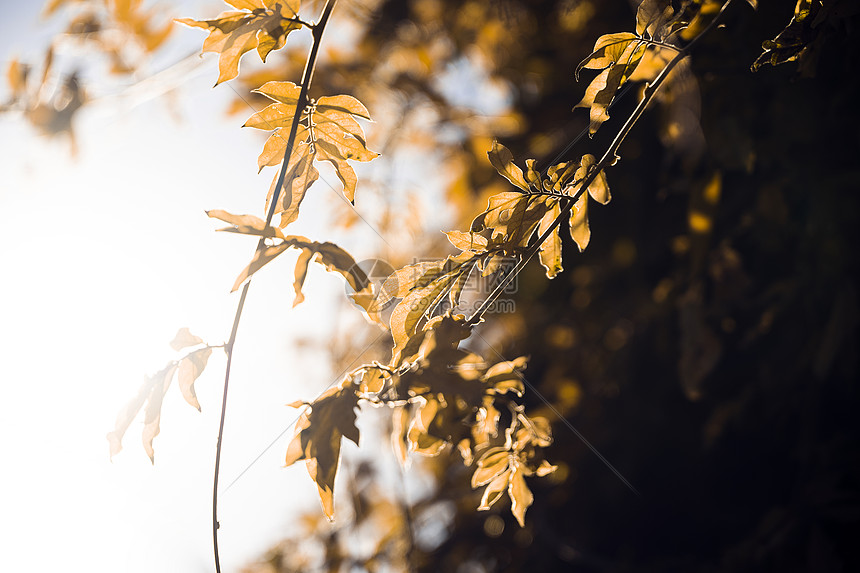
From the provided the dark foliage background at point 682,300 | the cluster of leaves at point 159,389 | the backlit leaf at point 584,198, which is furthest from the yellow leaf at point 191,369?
the dark foliage background at point 682,300

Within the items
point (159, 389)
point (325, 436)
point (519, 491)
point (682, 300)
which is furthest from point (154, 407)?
point (682, 300)

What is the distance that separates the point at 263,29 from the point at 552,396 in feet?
3.96

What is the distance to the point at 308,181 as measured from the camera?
0.47m

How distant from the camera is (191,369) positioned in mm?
458

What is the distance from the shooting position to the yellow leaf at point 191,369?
453 millimetres

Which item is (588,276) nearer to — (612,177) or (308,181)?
(612,177)

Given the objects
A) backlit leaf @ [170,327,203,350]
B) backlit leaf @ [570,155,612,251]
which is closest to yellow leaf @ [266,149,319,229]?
backlit leaf @ [170,327,203,350]

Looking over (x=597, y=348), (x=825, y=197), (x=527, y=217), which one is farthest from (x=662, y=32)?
(x=597, y=348)

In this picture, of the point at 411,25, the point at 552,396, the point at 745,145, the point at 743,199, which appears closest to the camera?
the point at 745,145

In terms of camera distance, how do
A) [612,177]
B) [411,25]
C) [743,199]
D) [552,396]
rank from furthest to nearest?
[411,25]
[552,396]
[612,177]
[743,199]

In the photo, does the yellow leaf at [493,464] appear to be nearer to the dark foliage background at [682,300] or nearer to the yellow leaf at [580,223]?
the yellow leaf at [580,223]

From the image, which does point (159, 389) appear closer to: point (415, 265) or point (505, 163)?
point (415, 265)

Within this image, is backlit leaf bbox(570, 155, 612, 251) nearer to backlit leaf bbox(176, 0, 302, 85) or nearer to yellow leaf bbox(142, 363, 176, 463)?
backlit leaf bbox(176, 0, 302, 85)

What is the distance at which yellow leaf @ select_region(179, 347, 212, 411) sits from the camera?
17.8 inches
